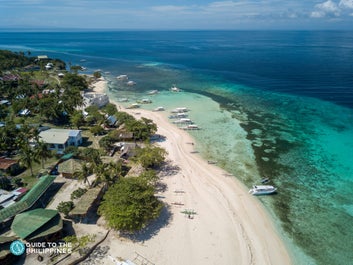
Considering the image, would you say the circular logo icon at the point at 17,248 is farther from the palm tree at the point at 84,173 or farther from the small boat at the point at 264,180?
the small boat at the point at 264,180

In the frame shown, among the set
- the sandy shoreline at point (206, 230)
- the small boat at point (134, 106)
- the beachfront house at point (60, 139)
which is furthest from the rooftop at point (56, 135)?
the small boat at point (134, 106)

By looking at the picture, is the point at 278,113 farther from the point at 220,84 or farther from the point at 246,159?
the point at 220,84

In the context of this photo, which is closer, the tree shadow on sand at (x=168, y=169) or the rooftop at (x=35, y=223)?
the rooftop at (x=35, y=223)

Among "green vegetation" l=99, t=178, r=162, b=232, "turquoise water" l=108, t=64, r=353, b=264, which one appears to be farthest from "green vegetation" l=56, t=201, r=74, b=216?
"turquoise water" l=108, t=64, r=353, b=264

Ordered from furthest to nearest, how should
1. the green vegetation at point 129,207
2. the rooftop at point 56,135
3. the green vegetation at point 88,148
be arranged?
the rooftop at point 56,135, the green vegetation at point 88,148, the green vegetation at point 129,207

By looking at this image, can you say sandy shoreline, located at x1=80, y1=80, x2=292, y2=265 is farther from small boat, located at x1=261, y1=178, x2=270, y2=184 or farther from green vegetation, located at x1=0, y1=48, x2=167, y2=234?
small boat, located at x1=261, y1=178, x2=270, y2=184

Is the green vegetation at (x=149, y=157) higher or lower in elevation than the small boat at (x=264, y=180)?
higher
